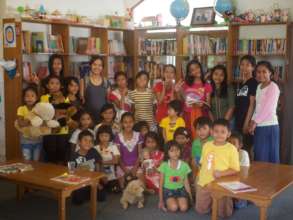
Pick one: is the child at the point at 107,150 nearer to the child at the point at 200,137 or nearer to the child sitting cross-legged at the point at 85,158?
the child sitting cross-legged at the point at 85,158

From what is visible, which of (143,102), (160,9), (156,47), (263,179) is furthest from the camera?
(160,9)

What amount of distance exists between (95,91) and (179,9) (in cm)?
193

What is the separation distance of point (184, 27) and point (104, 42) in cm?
118

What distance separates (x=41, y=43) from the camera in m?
5.25

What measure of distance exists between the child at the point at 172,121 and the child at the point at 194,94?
195 millimetres

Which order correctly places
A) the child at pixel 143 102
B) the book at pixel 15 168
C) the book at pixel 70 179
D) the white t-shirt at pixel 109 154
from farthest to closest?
the child at pixel 143 102 < the white t-shirt at pixel 109 154 < the book at pixel 15 168 < the book at pixel 70 179

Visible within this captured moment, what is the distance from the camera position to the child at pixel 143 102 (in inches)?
192

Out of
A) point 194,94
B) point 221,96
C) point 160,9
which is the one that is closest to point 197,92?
point 194,94

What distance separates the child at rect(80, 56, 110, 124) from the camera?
4.89 metres

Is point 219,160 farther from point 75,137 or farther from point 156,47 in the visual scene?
point 156,47

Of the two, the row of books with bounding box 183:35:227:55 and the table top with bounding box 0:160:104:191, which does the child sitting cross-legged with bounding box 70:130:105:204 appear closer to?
the table top with bounding box 0:160:104:191

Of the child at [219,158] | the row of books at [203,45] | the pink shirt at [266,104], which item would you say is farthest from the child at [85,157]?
the row of books at [203,45]

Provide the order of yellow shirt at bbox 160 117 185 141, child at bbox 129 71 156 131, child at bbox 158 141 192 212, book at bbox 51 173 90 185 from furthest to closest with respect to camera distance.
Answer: child at bbox 129 71 156 131 → yellow shirt at bbox 160 117 185 141 → child at bbox 158 141 192 212 → book at bbox 51 173 90 185

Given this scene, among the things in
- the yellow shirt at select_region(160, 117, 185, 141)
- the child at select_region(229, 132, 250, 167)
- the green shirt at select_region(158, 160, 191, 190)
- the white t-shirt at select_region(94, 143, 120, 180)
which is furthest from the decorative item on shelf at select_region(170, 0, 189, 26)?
the green shirt at select_region(158, 160, 191, 190)
